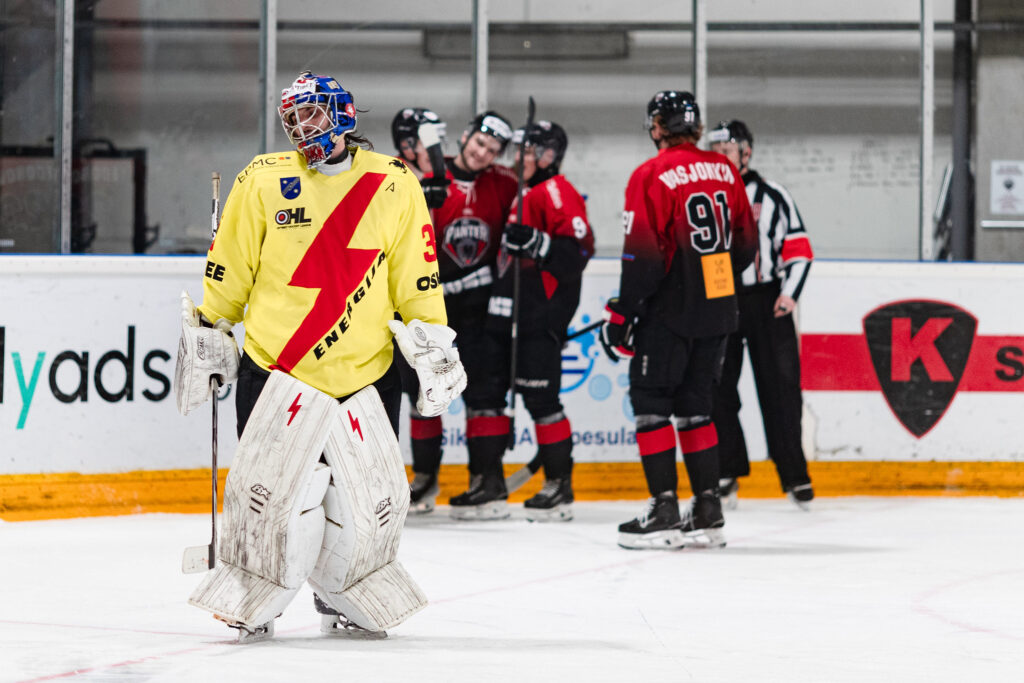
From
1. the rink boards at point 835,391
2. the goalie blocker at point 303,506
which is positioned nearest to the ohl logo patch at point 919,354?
the rink boards at point 835,391

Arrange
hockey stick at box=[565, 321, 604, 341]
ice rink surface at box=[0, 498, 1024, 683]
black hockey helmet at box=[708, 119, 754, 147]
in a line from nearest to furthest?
ice rink surface at box=[0, 498, 1024, 683] → black hockey helmet at box=[708, 119, 754, 147] → hockey stick at box=[565, 321, 604, 341]

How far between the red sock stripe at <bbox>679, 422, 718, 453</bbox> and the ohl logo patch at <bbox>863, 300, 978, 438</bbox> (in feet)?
5.91

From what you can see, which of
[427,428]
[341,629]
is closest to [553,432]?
[427,428]

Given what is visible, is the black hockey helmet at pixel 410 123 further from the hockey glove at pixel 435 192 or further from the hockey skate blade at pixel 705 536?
the hockey skate blade at pixel 705 536

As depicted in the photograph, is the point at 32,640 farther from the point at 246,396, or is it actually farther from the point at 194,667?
the point at 246,396

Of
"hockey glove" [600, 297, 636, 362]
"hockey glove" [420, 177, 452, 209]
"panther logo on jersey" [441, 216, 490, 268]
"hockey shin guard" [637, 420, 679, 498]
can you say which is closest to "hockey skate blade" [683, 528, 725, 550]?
"hockey shin guard" [637, 420, 679, 498]

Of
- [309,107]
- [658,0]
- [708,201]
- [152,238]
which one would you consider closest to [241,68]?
[152,238]

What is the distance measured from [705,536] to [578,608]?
1236 millimetres

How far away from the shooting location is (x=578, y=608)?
3576 millimetres

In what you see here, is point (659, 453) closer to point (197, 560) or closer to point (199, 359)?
point (197, 560)

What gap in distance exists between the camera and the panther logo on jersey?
17.7ft

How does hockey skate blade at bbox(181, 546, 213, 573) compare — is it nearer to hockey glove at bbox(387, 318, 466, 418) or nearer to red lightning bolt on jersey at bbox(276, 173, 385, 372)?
red lightning bolt on jersey at bbox(276, 173, 385, 372)

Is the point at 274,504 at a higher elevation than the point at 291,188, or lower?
lower

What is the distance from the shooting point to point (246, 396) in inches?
120
